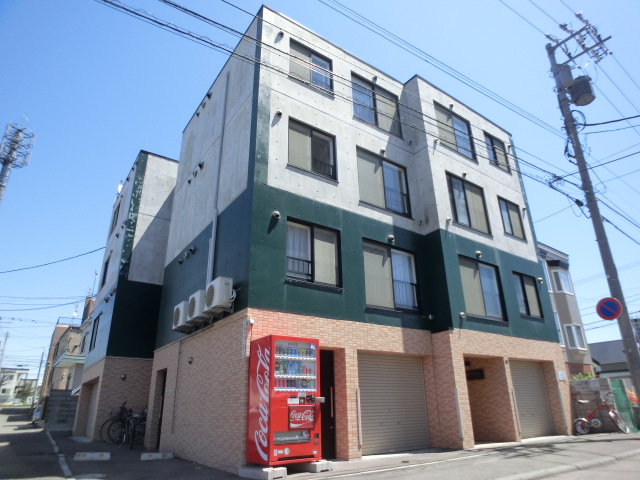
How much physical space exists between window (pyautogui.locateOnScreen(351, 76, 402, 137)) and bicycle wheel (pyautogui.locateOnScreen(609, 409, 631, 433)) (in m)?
12.4

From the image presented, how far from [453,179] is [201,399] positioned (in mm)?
11482

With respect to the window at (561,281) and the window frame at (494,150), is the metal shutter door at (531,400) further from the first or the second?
the window at (561,281)

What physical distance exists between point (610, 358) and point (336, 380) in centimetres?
4495

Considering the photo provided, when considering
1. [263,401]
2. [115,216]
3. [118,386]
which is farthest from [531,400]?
[115,216]

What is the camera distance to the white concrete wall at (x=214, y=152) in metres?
11.7

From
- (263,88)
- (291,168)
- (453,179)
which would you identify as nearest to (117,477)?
(291,168)

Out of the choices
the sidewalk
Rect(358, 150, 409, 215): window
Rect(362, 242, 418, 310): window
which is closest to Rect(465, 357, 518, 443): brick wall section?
the sidewalk

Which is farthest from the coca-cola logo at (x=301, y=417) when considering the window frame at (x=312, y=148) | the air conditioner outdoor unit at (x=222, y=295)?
the window frame at (x=312, y=148)

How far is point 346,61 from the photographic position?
14398 millimetres

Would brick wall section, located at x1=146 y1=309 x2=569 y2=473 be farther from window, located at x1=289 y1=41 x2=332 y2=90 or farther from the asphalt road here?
window, located at x1=289 y1=41 x2=332 y2=90

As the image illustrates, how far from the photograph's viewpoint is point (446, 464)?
8.49 m

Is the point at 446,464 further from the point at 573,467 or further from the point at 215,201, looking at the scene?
the point at 215,201

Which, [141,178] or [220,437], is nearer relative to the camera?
[220,437]

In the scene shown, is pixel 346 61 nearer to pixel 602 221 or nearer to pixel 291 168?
pixel 291 168
